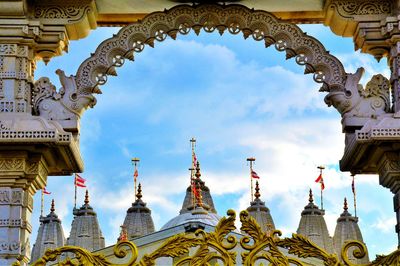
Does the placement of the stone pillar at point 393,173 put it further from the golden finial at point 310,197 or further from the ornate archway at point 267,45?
the golden finial at point 310,197

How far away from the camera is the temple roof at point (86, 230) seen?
105ft

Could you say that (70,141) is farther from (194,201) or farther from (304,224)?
(304,224)

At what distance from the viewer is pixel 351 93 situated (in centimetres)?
950

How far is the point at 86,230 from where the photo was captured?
1289 inches

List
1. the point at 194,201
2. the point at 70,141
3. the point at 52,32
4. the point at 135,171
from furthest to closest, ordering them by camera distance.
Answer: the point at 135,171, the point at 194,201, the point at 52,32, the point at 70,141

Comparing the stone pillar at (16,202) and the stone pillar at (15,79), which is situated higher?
the stone pillar at (15,79)

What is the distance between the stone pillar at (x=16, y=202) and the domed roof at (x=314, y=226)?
72.7 feet

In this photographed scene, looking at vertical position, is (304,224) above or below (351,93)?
above

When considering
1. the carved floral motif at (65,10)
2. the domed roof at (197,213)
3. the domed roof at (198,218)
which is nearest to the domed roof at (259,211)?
Result: the domed roof at (197,213)

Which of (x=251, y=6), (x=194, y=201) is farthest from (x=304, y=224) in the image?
(x=251, y=6)

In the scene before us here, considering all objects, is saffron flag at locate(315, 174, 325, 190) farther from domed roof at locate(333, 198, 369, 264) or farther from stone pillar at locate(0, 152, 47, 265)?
stone pillar at locate(0, 152, 47, 265)

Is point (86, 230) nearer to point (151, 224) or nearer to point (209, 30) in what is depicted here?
point (151, 224)

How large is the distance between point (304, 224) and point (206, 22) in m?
23.2

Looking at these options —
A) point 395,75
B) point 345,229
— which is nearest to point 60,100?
point 395,75
